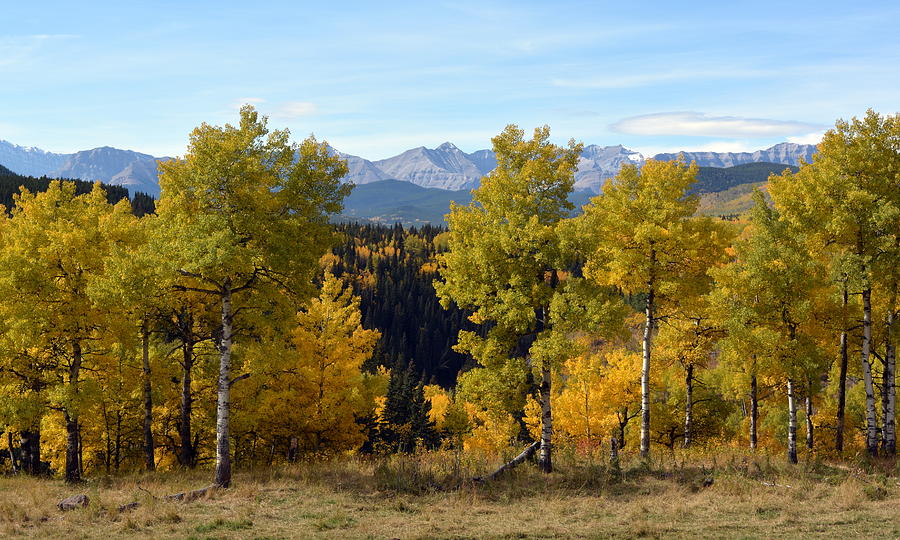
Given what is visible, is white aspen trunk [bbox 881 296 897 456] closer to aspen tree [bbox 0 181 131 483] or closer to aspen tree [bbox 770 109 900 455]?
aspen tree [bbox 770 109 900 455]

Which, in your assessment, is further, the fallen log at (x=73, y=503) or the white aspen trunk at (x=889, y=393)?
the white aspen trunk at (x=889, y=393)

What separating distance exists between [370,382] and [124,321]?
13.2 metres

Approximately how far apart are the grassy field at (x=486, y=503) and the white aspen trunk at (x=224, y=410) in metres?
0.61

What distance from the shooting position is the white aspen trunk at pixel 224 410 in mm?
18438

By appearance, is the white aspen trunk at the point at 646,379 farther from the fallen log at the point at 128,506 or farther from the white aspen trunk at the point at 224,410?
the fallen log at the point at 128,506

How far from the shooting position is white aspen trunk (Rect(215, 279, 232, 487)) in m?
18.4

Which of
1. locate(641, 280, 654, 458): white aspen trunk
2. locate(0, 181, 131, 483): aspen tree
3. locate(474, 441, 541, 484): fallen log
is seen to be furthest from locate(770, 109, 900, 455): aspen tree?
locate(0, 181, 131, 483): aspen tree

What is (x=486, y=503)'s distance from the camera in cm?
1630

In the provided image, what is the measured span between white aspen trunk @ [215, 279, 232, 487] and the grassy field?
61 centimetres

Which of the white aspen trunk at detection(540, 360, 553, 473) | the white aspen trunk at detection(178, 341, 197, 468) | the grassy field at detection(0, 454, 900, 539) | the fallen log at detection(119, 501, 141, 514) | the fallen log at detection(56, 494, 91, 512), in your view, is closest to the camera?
the grassy field at detection(0, 454, 900, 539)

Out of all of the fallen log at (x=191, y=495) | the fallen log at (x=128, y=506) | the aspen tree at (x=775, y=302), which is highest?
the aspen tree at (x=775, y=302)

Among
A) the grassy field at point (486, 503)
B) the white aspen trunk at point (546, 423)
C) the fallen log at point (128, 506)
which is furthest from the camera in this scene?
the white aspen trunk at point (546, 423)

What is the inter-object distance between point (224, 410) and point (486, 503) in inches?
344

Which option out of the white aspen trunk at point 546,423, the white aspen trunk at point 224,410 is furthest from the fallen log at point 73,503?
the white aspen trunk at point 546,423
